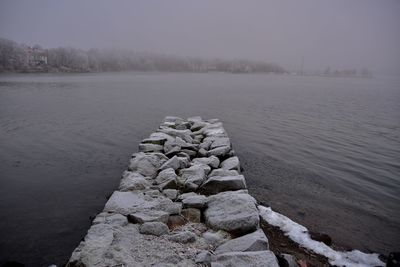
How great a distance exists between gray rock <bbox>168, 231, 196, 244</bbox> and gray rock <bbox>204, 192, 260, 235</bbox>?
2.68 ft

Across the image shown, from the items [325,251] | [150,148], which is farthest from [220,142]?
[325,251]

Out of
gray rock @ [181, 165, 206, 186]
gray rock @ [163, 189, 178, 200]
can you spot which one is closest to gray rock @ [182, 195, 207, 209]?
gray rock @ [163, 189, 178, 200]

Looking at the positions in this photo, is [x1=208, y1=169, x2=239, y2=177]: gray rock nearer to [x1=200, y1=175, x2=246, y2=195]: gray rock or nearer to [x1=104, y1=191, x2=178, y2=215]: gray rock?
[x1=200, y1=175, x2=246, y2=195]: gray rock

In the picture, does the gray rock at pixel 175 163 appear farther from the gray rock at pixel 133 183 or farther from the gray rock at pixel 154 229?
the gray rock at pixel 154 229

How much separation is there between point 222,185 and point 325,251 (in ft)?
10.00

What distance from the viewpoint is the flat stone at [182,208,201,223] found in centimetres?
711

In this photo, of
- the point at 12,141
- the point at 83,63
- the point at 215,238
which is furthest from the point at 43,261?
the point at 83,63

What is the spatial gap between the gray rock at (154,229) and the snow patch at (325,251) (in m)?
3.30

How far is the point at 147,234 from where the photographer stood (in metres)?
6.20

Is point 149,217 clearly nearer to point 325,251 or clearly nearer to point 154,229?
point 154,229

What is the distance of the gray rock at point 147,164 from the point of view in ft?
31.9

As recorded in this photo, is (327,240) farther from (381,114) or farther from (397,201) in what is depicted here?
(381,114)

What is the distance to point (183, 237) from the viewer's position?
5.99 metres

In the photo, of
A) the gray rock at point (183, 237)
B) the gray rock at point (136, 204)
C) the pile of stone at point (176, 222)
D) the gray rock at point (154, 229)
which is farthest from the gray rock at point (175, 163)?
the gray rock at point (183, 237)
